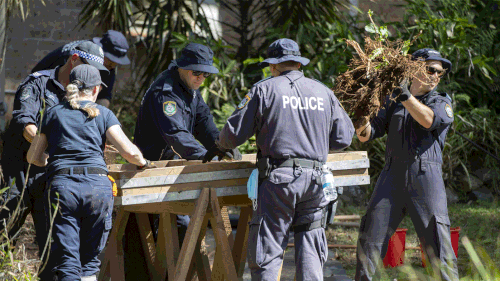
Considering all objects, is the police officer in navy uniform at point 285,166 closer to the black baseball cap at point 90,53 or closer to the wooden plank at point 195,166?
the wooden plank at point 195,166

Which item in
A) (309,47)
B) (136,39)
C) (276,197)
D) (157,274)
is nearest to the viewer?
(276,197)

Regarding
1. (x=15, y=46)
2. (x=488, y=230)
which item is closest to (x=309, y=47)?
(x=488, y=230)

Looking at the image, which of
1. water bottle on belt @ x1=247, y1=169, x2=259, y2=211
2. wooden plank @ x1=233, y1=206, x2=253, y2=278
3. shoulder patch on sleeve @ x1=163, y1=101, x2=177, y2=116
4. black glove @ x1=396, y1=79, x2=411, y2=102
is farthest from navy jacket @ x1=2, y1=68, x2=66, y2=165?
black glove @ x1=396, y1=79, x2=411, y2=102

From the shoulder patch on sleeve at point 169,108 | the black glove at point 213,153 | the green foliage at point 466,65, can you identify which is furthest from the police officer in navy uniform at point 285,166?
the green foliage at point 466,65

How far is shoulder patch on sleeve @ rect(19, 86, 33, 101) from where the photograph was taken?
402 centimetres

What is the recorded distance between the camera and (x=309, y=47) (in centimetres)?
829

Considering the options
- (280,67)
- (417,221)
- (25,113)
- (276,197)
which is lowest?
(417,221)

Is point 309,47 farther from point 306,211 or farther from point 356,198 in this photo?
point 306,211

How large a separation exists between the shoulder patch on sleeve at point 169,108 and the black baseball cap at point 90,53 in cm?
47

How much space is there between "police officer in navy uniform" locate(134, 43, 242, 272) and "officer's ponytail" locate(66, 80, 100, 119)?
0.74 m

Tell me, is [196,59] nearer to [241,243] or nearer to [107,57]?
[107,57]

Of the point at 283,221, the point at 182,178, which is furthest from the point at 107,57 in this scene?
the point at 283,221

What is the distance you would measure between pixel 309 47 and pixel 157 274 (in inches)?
188

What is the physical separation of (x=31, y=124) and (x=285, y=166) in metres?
1.74
